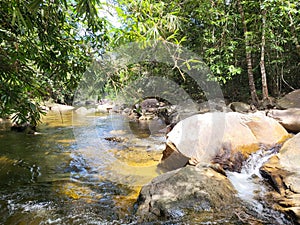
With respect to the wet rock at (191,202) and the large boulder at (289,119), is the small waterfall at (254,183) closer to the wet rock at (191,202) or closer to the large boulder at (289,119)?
the wet rock at (191,202)

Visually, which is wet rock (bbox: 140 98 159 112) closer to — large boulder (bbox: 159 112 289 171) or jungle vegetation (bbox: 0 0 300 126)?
large boulder (bbox: 159 112 289 171)

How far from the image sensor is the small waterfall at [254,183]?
2494mm

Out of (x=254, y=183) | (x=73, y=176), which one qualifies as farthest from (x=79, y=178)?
(x=254, y=183)

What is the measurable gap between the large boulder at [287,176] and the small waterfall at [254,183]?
0.14 m

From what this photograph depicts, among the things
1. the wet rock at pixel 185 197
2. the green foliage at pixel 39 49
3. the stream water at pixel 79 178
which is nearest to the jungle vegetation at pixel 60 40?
the green foliage at pixel 39 49

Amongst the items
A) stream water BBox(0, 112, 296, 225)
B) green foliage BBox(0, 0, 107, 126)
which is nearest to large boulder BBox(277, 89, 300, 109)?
stream water BBox(0, 112, 296, 225)

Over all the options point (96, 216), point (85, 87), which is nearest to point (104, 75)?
point (85, 87)

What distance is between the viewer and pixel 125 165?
14.8 feet

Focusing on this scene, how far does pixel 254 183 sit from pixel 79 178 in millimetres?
3004

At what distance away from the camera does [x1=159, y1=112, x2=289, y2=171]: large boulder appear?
12.8 feet

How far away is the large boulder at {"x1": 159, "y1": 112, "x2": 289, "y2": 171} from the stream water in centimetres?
27

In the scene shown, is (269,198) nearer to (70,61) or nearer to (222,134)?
(222,134)

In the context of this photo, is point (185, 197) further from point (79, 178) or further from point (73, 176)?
point (73, 176)

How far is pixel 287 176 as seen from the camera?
288 cm
